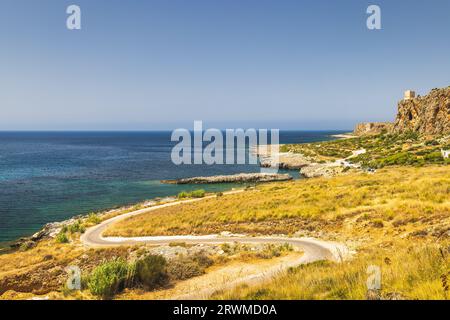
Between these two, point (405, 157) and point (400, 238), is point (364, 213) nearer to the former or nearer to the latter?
point (400, 238)

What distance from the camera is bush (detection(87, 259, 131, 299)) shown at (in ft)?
36.4

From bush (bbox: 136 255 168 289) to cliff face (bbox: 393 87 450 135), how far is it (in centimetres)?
8644

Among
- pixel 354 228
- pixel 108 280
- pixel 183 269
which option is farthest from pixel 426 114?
pixel 108 280

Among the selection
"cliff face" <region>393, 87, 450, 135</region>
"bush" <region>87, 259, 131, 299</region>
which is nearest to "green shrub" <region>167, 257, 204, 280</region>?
"bush" <region>87, 259, 131, 299</region>

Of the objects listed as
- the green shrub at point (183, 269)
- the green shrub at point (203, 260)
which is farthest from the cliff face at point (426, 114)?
the green shrub at point (183, 269)

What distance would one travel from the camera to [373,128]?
141m

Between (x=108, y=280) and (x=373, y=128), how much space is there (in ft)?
498

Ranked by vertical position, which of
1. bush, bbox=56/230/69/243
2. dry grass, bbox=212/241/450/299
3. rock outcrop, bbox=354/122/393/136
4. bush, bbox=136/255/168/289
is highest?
rock outcrop, bbox=354/122/393/136

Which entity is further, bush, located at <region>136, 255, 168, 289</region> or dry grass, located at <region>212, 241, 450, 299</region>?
bush, located at <region>136, 255, 168, 289</region>

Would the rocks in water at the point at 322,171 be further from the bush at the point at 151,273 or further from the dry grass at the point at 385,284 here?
the dry grass at the point at 385,284

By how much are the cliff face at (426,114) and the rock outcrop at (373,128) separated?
15.4 m

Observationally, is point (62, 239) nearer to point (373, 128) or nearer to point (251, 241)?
point (251, 241)

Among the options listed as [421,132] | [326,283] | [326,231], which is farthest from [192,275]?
[421,132]

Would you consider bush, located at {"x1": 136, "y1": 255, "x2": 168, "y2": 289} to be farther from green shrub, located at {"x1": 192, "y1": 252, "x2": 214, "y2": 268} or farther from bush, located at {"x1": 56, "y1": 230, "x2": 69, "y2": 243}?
bush, located at {"x1": 56, "y1": 230, "x2": 69, "y2": 243}
